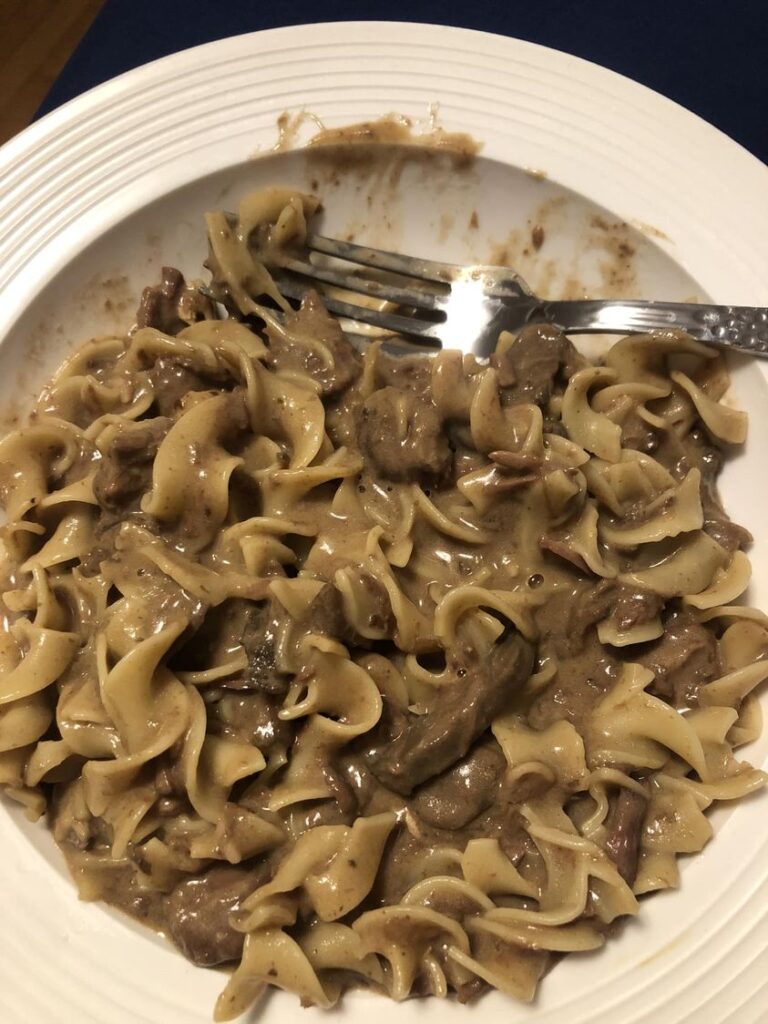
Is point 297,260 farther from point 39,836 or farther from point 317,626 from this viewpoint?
point 39,836

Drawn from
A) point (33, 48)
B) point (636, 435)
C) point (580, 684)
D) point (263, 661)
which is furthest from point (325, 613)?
point (33, 48)

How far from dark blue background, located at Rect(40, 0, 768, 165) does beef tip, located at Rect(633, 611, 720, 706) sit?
8.65 ft

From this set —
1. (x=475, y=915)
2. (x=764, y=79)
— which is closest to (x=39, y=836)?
(x=475, y=915)

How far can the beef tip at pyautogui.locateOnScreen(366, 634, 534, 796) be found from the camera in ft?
9.25

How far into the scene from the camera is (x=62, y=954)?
9.31 feet

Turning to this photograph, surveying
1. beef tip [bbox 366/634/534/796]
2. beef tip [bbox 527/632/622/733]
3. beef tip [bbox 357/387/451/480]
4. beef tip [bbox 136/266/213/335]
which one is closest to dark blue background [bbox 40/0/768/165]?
beef tip [bbox 136/266/213/335]

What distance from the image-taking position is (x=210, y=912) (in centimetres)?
281

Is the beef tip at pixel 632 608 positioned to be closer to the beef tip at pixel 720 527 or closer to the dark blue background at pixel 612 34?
the beef tip at pixel 720 527

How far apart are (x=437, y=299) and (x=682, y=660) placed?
1.84 metres

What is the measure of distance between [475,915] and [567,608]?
114 centimetres

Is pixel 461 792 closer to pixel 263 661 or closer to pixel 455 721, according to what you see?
pixel 455 721

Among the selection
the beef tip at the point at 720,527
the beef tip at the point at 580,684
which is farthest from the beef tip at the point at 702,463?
the beef tip at the point at 580,684

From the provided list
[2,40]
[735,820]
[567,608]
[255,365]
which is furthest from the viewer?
[2,40]

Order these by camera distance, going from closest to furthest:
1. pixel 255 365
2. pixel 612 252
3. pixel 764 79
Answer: pixel 255 365 < pixel 612 252 < pixel 764 79
